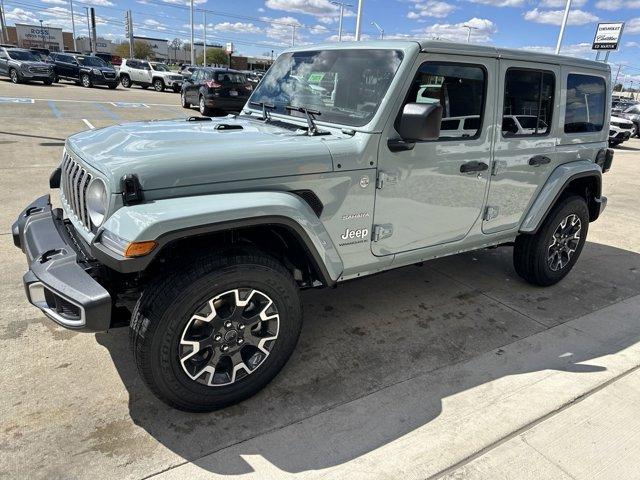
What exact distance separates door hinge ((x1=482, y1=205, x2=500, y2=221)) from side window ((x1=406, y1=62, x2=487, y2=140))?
0.60 meters

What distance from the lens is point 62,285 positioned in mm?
2182

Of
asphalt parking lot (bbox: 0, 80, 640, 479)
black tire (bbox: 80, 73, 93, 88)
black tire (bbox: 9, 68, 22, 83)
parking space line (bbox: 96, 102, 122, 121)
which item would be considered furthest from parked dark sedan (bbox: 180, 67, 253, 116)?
asphalt parking lot (bbox: 0, 80, 640, 479)

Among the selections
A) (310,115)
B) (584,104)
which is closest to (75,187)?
(310,115)

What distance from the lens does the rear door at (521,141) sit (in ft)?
11.4

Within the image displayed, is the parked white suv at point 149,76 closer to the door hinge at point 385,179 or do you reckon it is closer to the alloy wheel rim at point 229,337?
the door hinge at point 385,179

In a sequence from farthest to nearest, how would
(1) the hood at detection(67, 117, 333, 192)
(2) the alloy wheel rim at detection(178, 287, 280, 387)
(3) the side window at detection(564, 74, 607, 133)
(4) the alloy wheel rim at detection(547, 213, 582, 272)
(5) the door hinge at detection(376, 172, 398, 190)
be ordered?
(4) the alloy wheel rim at detection(547, 213, 582, 272) < (3) the side window at detection(564, 74, 607, 133) < (5) the door hinge at detection(376, 172, 398, 190) < (2) the alloy wheel rim at detection(178, 287, 280, 387) < (1) the hood at detection(67, 117, 333, 192)

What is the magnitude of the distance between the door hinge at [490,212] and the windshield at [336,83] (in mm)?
1311

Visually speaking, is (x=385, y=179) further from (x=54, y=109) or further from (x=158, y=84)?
(x=158, y=84)

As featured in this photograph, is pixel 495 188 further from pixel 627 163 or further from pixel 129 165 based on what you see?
pixel 627 163

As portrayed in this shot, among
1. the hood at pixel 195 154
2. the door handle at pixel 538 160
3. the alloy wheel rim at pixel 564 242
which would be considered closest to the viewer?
the hood at pixel 195 154

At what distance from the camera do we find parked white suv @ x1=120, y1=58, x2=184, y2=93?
86.6ft

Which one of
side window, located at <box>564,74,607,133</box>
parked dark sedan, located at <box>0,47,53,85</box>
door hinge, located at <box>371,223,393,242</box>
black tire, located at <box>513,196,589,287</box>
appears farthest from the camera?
parked dark sedan, located at <box>0,47,53,85</box>

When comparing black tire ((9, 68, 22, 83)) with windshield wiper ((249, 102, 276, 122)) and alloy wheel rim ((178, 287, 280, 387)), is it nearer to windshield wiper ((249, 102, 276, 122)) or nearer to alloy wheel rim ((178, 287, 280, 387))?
windshield wiper ((249, 102, 276, 122))

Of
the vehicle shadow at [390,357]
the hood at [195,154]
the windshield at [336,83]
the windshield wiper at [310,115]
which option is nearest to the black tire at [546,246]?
the vehicle shadow at [390,357]
